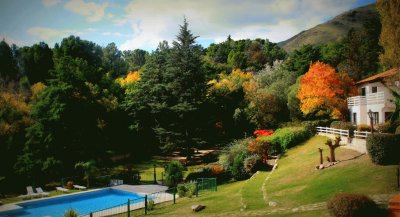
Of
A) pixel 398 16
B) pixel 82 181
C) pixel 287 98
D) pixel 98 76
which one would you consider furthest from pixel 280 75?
pixel 82 181

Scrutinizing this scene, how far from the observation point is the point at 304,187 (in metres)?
20.7

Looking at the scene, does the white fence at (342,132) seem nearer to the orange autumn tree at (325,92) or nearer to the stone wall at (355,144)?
the stone wall at (355,144)

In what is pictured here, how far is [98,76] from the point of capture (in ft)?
187

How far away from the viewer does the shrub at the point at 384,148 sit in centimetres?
2052

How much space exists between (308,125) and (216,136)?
18243mm

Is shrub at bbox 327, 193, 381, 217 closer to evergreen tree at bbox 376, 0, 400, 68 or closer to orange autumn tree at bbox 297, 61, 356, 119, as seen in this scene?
evergreen tree at bbox 376, 0, 400, 68

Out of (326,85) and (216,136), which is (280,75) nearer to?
(216,136)

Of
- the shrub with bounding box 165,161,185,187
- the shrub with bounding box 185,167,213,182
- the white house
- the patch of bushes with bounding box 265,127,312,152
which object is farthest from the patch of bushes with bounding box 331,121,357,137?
the shrub with bounding box 165,161,185,187

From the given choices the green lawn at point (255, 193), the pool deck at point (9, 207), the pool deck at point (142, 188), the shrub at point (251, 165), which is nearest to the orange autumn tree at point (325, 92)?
the shrub at point (251, 165)

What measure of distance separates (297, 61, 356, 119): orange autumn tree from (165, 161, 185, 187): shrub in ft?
60.3

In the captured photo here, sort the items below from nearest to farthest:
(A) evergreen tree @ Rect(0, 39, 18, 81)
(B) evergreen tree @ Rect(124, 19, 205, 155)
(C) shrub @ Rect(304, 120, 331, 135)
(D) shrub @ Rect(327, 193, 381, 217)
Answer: (D) shrub @ Rect(327, 193, 381, 217), (C) shrub @ Rect(304, 120, 331, 135), (B) evergreen tree @ Rect(124, 19, 205, 155), (A) evergreen tree @ Rect(0, 39, 18, 81)

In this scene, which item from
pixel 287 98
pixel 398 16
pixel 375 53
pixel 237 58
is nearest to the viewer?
pixel 398 16

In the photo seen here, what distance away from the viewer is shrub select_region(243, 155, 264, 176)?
32.2 metres

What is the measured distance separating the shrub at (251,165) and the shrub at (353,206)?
1917 cm
